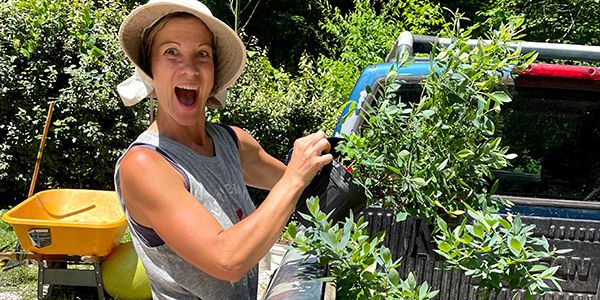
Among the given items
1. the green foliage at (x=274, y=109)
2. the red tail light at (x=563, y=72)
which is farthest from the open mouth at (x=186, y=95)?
the green foliage at (x=274, y=109)

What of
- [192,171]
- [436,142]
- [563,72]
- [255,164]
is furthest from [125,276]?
[436,142]

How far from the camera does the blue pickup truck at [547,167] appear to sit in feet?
8.14

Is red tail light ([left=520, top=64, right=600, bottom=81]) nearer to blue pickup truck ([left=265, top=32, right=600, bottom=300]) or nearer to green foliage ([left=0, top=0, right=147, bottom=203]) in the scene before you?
blue pickup truck ([left=265, top=32, right=600, bottom=300])

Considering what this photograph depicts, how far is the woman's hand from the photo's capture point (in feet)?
5.14

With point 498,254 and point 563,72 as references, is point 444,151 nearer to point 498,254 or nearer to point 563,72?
point 498,254

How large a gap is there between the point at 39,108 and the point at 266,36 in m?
7.42

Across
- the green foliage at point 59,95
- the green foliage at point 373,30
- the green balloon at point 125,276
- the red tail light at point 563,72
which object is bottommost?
the green balloon at point 125,276

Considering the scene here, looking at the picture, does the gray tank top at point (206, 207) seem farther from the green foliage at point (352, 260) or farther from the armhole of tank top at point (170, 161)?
the green foliage at point (352, 260)

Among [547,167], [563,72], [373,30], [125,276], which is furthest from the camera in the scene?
[373,30]

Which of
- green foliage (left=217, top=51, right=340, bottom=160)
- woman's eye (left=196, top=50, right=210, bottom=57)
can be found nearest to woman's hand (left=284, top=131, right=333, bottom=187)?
woman's eye (left=196, top=50, right=210, bottom=57)

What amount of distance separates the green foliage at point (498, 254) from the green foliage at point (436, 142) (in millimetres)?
128

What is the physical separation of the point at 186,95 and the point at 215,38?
0.84 feet

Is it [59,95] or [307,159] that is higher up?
[307,159]

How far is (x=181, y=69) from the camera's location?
1.79m
